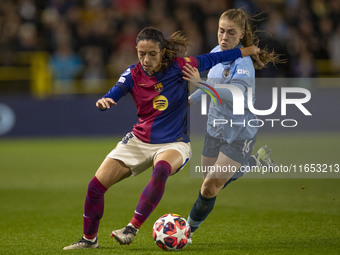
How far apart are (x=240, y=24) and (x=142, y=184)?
201 inches

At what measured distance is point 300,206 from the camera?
889cm

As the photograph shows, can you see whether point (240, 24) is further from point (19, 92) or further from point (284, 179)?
point (19, 92)

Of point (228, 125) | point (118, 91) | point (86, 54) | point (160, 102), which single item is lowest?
point (86, 54)

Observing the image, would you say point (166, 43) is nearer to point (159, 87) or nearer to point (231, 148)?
point (159, 87)

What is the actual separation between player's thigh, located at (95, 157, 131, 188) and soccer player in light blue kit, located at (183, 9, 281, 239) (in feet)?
2.71

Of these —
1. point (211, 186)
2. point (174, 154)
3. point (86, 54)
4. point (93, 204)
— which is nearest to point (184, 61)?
point (174, 154)

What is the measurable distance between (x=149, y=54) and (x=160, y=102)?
0.45 m

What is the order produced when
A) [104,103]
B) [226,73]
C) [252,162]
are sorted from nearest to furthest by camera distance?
[104,103]
[226,73]
[252,162]

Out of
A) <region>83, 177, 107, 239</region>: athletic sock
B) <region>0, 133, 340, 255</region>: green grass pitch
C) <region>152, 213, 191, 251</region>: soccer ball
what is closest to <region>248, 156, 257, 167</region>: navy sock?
<region>0, 133, 340, 255</region>: green grass pitch

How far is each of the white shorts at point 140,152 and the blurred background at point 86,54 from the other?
10967mm

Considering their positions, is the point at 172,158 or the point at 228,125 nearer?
the point at 172,158

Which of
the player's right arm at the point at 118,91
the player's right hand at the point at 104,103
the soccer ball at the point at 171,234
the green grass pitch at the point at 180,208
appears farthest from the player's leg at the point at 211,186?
the player's right hand at the point at 104,103

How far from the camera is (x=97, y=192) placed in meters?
6.21

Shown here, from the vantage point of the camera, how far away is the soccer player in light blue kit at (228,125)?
650 cm
